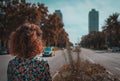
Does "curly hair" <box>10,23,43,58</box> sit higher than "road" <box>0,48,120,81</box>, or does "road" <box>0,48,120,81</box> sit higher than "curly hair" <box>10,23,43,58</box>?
"curly hair" <box>10,23,43,58</box>

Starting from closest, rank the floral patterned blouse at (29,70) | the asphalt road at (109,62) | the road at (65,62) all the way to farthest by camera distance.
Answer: the floral patterned blouse at (29,70) < the road at (65,62) < the asphalt road at (109,62)

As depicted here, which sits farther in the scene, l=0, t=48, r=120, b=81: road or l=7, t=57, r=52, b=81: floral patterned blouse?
l=0, t=48, r=120, b=81: road

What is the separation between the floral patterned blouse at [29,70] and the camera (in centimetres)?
432

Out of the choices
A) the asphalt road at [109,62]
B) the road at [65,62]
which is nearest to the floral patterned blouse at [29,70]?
the road at [65,62]

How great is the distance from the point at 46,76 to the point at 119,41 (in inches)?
4641

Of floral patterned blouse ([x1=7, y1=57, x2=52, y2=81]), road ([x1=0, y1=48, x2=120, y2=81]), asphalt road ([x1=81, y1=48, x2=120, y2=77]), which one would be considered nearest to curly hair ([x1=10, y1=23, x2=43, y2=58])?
floral patterned blouse ([x1=7, y1=57, x2=52, y2=81])

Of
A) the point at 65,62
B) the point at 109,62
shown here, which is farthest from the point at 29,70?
the point at 109,62

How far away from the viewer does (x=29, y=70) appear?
14.2 feet

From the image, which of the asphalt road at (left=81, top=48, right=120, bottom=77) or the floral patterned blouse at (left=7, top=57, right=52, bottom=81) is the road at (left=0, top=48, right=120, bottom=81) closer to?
the asphalt road at (left=81, top=48, right=120, bottom=77)

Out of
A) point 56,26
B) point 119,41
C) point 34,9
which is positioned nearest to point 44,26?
point 56,26

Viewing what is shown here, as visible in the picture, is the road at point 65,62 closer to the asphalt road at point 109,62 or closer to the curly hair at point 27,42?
the asphalt road at point 109,62

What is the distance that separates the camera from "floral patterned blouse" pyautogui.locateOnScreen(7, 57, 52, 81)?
4324 mm

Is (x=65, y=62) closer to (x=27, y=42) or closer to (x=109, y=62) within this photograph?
(x=109, y=62)

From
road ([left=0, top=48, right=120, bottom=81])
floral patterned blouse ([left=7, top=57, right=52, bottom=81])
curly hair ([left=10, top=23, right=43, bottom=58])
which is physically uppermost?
curly hair ([left=10, top=23, right=43, bottom=58])
